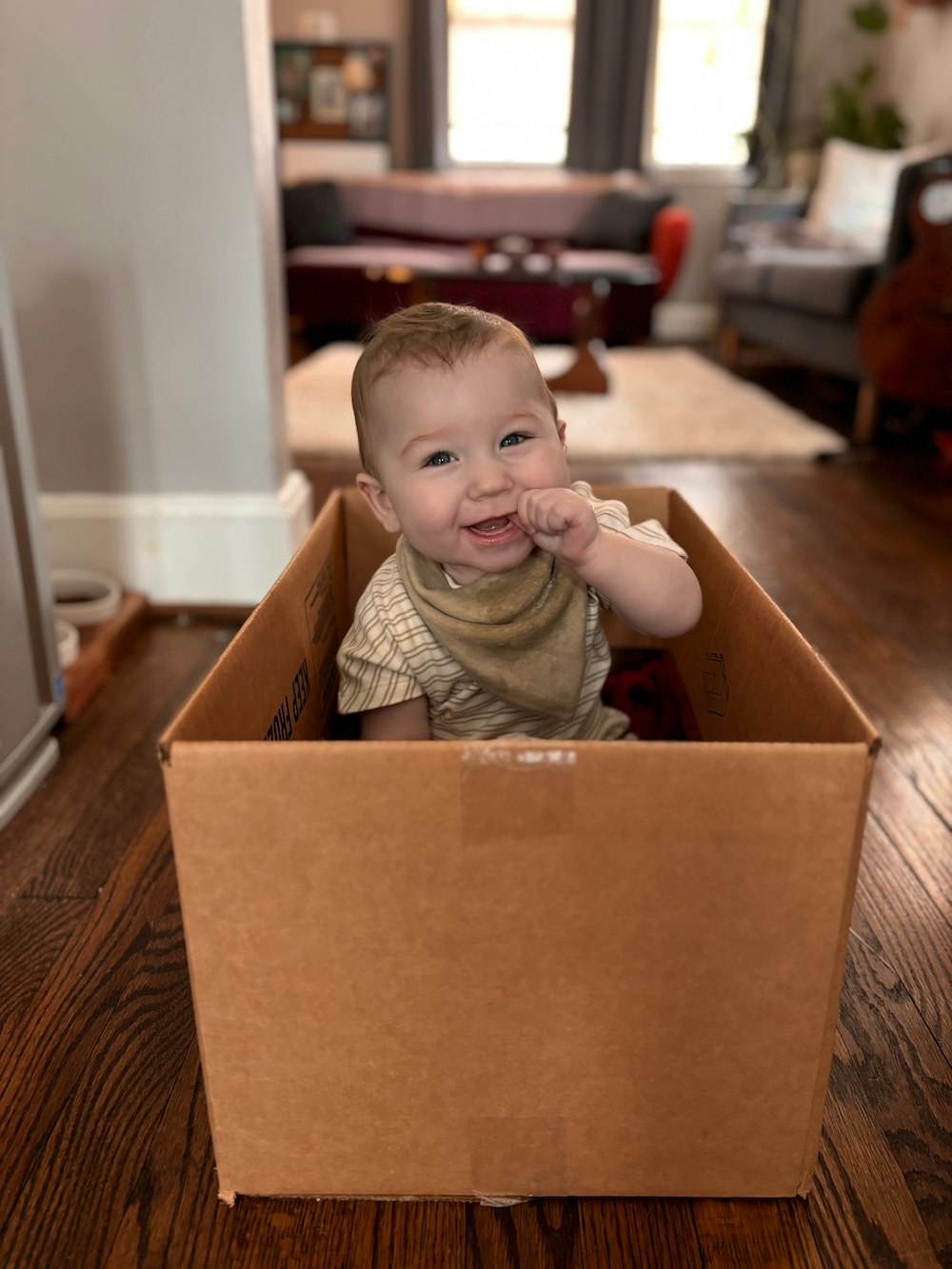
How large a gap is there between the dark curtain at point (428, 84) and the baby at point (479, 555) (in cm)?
516

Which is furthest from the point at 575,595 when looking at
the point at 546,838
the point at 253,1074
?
the point at 253,1074

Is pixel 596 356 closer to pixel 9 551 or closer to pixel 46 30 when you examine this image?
pixel 46 30

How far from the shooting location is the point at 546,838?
0.56 m

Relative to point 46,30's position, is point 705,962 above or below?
below

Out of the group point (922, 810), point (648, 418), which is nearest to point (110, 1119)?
point (922, 810)

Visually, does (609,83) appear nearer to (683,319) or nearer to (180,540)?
(683,319)

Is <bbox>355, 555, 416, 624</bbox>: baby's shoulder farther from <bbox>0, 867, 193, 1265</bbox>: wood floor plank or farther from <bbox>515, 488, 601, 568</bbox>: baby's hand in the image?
<bbox>0, 867, 193, 1265</bbox>: wood floor plank

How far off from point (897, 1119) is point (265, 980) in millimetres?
481

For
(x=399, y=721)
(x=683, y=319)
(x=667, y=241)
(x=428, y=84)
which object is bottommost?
(x=683, y=319)

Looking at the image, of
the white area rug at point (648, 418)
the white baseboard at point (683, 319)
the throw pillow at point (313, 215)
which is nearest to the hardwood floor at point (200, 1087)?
the white area rug at point (648, 418)

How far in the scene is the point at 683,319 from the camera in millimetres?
5605

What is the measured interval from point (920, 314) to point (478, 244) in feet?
6.19

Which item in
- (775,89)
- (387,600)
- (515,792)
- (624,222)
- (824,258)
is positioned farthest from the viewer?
(775,89)

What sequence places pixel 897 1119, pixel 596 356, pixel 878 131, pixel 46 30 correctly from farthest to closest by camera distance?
pixel 878 131, pixel 596 356, pixel 46 30, pixel 897 1119
